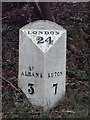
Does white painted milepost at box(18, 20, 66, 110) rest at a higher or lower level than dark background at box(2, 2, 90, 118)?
higher

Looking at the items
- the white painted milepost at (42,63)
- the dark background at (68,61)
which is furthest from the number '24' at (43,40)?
the dark background at (68,61)

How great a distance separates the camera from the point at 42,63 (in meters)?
5.05

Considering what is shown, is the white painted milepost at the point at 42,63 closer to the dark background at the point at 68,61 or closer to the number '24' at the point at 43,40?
the number '24' at the point at 43,40

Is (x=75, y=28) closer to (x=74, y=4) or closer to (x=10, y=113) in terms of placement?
(x=74, y=4)

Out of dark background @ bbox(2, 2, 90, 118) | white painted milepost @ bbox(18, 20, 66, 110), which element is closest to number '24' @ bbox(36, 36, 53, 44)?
white painted milepost @ bbox(18, 20, 66, 110)

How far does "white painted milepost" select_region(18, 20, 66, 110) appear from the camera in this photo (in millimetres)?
5066

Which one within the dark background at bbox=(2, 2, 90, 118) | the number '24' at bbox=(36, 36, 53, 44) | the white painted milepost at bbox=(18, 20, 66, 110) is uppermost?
the number '24' at bbox=(36, 36, 53, 44)

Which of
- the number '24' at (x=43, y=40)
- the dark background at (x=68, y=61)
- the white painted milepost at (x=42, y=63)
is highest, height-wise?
the number '24' at (x=43, y=40)

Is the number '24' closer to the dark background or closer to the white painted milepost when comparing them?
the white painted milepost

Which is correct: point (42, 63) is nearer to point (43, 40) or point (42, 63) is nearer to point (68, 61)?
point (43, 40)

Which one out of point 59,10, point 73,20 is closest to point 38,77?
point 73,20

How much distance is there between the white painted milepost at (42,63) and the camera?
5066mm

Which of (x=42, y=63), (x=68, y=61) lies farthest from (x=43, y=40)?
(x=68, y=61)

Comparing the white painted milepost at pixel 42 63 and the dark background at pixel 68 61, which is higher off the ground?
the white painted milepost at pixel 42 63
